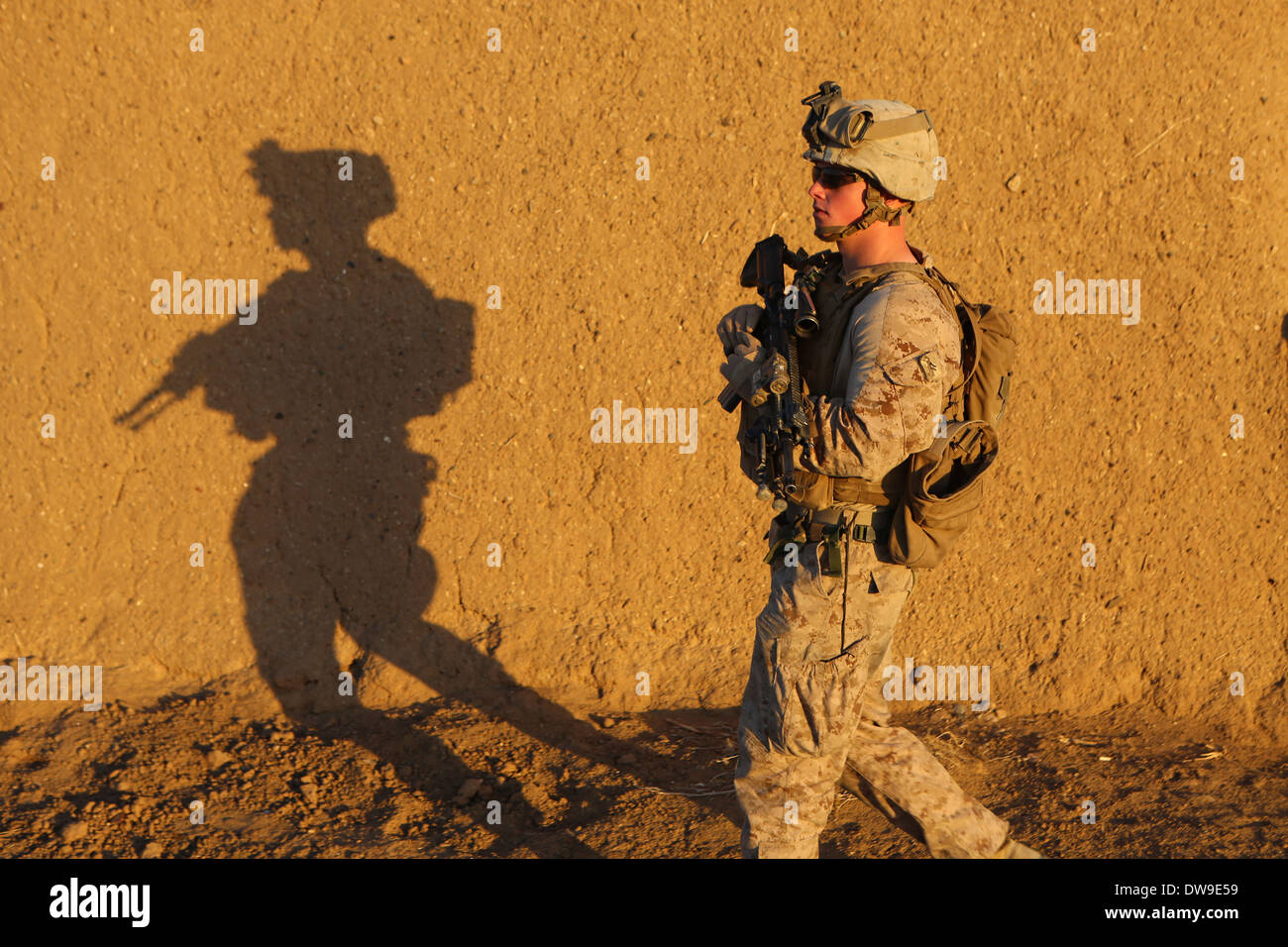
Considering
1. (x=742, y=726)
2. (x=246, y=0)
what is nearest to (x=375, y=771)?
(x=742, y=726)

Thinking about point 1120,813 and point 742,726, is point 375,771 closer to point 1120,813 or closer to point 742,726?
point 742,726

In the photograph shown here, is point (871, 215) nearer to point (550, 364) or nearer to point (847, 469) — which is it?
point (847, 469)

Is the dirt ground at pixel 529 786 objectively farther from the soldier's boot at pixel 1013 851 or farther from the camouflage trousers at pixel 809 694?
the camouflage trousers at pixel 809 694

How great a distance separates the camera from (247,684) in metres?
4.76

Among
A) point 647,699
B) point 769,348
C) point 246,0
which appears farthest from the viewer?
point 647,699

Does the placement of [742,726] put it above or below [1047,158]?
below

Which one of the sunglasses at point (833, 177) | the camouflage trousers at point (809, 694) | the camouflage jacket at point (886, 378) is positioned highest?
the sunglasses at point (833, 177)

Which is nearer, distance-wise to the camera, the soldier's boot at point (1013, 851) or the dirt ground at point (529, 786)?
the soldier's boot at point (1013, 851)

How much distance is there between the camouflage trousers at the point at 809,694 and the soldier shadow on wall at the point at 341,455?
1478 millimetres

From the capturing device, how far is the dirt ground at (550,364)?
179 inches

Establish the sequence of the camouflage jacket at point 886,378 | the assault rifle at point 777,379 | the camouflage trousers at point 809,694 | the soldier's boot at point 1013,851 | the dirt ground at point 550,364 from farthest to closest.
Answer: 1. the dirt ground at point 550,364
2. the soldier's boot at point 1013,851
3. the camouflage trousers at point 809,694
4. the assault rifle at point 777,379
5. the camouflage jacket at point 886,378

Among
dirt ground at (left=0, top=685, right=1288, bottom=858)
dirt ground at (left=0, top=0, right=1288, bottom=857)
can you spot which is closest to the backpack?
dirt ground at (left=0, top=685, right=1288, bottom=858)

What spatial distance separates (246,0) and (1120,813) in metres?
4.64

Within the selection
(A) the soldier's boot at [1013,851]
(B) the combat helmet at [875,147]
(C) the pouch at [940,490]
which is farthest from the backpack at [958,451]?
(A) the soldier's boot at [1013,851]
